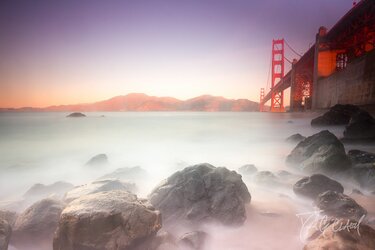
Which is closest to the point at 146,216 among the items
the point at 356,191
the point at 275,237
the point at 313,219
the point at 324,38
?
the point at 275,237

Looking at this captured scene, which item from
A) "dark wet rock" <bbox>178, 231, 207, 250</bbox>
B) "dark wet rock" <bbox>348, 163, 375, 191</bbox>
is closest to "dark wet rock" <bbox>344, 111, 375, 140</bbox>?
"dark wet rock" <bbox>348, 163, 375, 191</bbox>

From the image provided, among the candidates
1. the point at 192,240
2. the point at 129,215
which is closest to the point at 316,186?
the point at 192,240

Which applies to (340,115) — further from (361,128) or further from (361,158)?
(361,158)

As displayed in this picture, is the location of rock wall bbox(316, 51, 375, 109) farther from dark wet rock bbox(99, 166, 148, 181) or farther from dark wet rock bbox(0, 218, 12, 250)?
dark wet rock bbox(0, 218, 12, 250)

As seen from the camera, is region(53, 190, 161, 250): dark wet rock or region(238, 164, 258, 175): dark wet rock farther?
region(238, 164, 258, 175): dark wet rock

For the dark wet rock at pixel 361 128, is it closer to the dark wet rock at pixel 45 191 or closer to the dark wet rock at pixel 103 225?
the dark wet rock at pixel 103 225

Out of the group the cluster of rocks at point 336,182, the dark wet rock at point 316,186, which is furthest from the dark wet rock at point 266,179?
the dark wet rock at point 316,186
